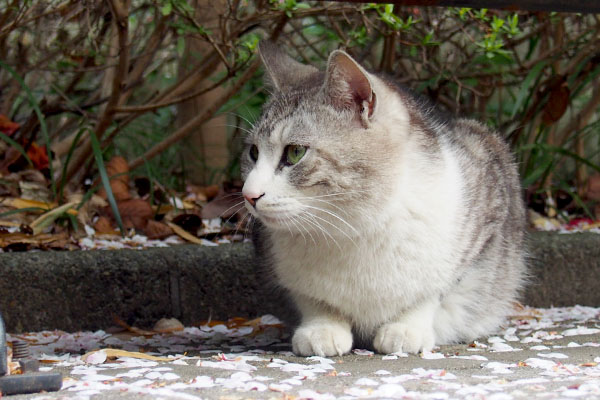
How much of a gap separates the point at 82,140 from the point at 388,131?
1.99 m

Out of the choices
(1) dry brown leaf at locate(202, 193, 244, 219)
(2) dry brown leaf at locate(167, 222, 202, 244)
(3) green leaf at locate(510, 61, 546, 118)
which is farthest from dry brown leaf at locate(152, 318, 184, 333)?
(3) green leaf at locate(510, 61, 546, 118)

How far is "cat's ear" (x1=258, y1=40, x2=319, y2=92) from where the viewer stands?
A: 2686 millimetres

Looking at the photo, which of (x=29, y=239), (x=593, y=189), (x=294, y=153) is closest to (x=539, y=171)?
(x=593, y=189)

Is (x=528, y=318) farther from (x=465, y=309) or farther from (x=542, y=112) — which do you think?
(x=542, y=112)

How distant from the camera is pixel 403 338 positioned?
2.47 m

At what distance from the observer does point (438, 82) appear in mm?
4094

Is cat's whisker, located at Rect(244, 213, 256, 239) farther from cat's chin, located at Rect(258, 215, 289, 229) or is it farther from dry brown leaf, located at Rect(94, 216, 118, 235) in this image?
dry brown leaf, located at Rect(94, 216, 118, 235)

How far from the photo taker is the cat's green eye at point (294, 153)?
2371mm

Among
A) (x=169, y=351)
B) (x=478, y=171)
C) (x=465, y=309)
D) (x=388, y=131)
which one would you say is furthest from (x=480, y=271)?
(x=169, y=351)

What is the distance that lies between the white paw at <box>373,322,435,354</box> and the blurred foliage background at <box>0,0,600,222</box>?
1.22 metres

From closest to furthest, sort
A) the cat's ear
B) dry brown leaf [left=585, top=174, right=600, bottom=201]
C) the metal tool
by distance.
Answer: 1. the metal tool
2. the cat's ear
3. dry brown leaf [left=585, top=174, right=600, bottom=201]

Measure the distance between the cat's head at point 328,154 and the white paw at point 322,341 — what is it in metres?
0.33

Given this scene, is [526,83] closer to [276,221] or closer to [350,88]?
[350,88]

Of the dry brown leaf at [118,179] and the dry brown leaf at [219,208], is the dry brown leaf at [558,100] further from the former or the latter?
the dry brown leaf at [118,179]
